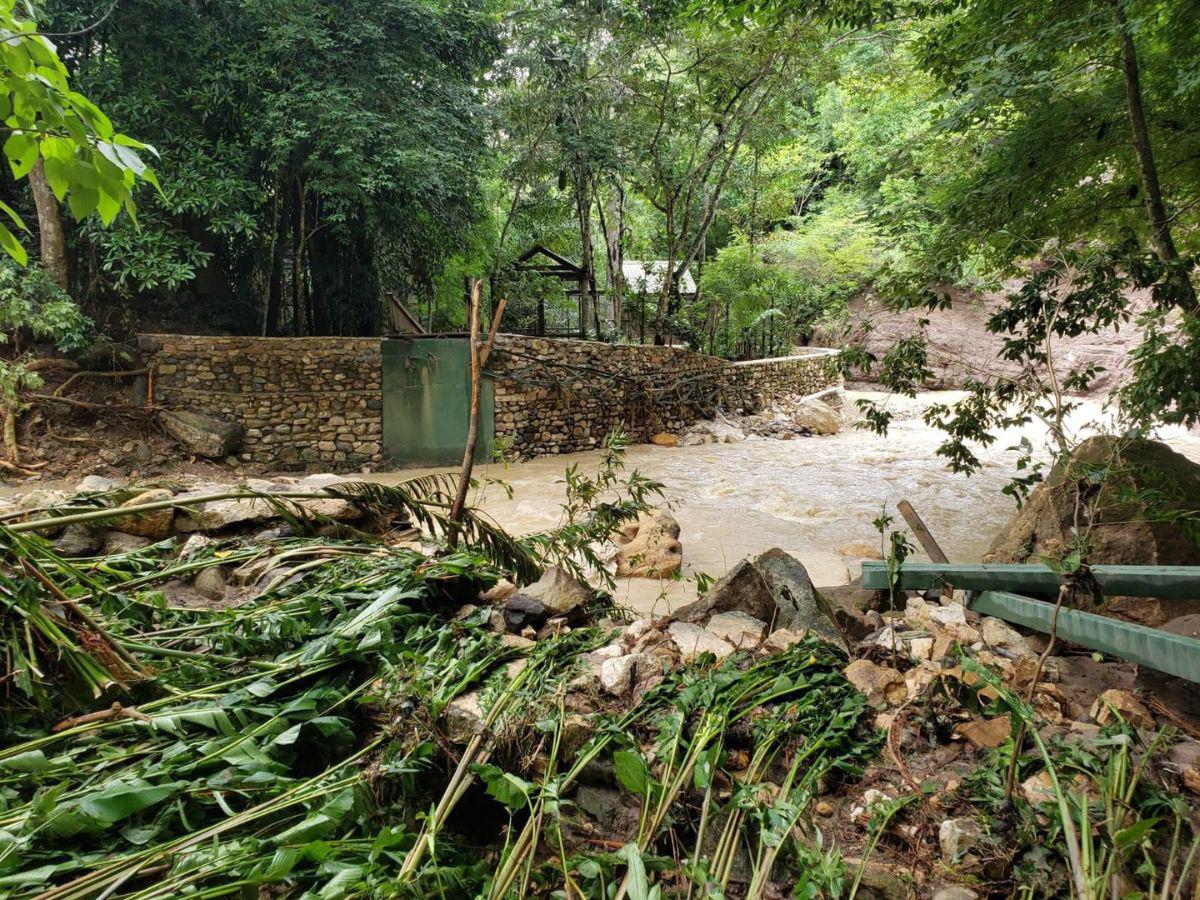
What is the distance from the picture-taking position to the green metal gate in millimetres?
10086

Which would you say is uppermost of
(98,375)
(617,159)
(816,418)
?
(617,159)

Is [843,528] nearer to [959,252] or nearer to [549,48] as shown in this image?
[959,252]

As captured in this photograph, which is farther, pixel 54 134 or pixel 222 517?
pixel 222 517

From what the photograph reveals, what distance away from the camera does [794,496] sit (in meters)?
8.38

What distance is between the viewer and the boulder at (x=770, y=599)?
259 cm

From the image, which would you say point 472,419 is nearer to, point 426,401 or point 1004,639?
point 1004,639

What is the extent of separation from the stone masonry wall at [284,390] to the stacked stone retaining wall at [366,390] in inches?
0.6

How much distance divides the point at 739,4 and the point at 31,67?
16.5 ft

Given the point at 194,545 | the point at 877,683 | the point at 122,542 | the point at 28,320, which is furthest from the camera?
the point at 28,320

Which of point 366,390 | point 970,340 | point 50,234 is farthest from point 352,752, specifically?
point 970,340

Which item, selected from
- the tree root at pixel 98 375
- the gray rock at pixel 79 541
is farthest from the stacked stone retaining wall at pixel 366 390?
the gray rock at pixel 79 541

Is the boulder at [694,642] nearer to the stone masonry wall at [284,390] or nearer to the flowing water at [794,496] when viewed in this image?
the flowing water at [794,496]

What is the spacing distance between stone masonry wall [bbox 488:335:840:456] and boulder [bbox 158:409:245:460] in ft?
13.6

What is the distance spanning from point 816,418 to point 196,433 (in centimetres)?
1213
